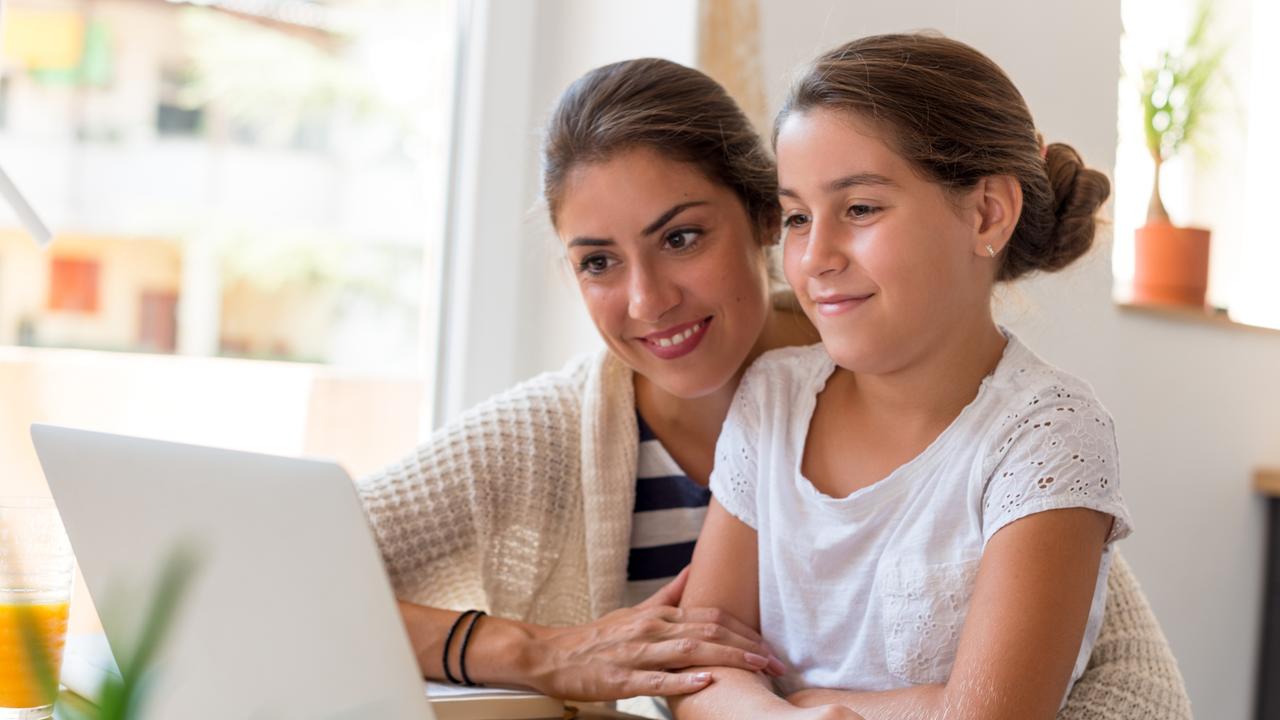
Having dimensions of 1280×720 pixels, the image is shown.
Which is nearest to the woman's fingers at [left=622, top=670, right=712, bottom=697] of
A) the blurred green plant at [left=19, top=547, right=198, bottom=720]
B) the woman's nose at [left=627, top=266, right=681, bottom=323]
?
the woman's nose at [left=627, top=266, right=681, bottom=323]

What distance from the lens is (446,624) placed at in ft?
4.34

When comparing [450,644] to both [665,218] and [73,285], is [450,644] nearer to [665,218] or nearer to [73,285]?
[665,218]

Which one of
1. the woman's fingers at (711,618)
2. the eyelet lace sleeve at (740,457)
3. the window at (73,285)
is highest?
the window at (73,285)

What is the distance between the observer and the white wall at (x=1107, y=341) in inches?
75.8

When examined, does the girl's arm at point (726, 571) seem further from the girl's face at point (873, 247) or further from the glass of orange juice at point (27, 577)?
the glass of orange juice at point (27, 577)

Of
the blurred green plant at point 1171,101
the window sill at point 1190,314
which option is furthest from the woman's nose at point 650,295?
the blurred green plant at point 1171,101

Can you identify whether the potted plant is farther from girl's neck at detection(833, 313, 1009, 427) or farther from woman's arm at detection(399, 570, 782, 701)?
woman's arm at detection(399, 570, 782, 701)

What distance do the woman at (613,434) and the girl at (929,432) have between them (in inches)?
4.5

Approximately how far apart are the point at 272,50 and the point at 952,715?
1552 millimetres

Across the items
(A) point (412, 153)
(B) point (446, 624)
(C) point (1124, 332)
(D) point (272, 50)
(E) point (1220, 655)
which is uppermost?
(D) point (272, 50)

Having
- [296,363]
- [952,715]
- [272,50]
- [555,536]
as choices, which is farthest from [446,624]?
[272,50]

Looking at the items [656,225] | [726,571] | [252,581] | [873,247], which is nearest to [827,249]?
[873,247]

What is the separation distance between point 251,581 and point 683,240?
30.4 inches

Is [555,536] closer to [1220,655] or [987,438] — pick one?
[987,438]
